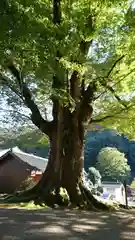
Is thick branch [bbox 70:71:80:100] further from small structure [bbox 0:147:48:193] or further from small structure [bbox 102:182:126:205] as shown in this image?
small structure [bbox 102:182:126:205]

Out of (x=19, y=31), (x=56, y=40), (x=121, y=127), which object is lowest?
(x=19, y=31)

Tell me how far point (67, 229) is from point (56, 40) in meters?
4.30

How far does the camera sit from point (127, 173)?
53750 millimetres

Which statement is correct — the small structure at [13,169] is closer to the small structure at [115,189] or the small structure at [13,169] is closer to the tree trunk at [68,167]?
the tree trunk at [68,167]

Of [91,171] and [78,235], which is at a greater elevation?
[91,171]

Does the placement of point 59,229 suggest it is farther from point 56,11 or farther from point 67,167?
point 56,11

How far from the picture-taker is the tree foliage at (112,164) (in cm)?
4900

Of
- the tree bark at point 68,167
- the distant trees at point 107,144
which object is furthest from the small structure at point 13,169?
the distant trees at point 107,144

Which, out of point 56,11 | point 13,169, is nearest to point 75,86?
point 56,11

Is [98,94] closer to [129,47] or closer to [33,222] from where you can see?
[129,47]

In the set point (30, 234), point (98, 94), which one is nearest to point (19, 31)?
point (30, 234)

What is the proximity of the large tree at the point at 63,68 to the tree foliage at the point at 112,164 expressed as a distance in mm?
33866

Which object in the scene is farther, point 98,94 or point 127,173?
point 127,173

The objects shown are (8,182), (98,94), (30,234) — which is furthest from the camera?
(8,182)
